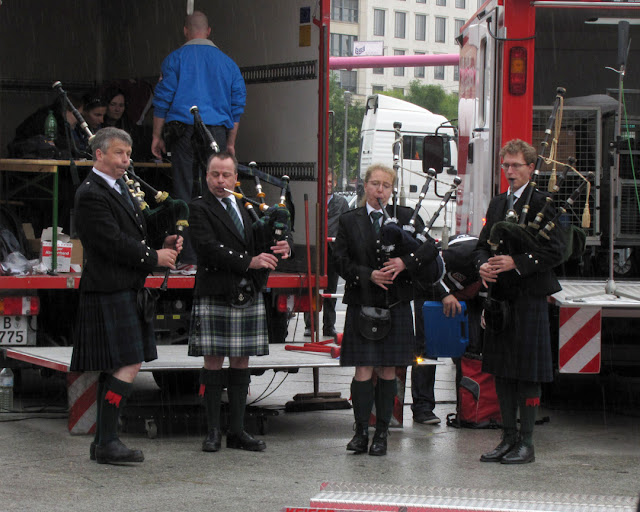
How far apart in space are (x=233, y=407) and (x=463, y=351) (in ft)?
5.74

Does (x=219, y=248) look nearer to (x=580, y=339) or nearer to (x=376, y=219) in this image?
(x=376, y=219)

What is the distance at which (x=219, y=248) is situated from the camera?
6.22 metres

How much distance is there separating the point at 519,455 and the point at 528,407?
277 millimetres

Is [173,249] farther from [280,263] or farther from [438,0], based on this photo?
[438,0]

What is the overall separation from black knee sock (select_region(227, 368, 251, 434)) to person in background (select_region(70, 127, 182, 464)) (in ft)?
2.08

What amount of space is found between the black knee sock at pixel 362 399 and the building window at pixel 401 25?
247ft

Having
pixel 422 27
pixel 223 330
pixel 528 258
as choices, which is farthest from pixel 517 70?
pixel 422 27

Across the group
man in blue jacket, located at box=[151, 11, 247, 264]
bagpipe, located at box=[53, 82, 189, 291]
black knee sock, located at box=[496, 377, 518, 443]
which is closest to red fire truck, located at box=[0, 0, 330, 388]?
man in blue jacket, located at box=[151, 11, 247, 264]

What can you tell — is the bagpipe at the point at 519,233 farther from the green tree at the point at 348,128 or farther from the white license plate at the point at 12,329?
the green tree at the point at 348,128

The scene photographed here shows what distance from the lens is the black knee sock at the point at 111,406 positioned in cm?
596

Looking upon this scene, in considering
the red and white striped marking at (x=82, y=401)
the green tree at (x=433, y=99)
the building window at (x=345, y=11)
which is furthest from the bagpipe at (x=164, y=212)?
the building window at (x=345, y=11)

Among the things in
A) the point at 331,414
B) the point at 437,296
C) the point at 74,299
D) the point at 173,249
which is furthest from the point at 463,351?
the point at 74,299

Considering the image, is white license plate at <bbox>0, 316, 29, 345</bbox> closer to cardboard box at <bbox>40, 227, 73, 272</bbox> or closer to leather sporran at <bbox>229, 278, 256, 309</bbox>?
cardboard box at <bbox>40, 227, 73, 272</bbox>

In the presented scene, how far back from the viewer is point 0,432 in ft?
22.7
